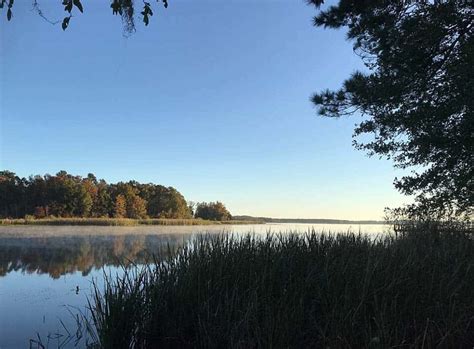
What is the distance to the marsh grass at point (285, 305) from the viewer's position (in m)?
5.30

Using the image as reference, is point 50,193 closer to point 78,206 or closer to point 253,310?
point 78,206

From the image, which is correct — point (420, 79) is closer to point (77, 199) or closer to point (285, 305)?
point (285, 305)

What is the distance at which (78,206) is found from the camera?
71250mm

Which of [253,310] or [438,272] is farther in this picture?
[438,272]

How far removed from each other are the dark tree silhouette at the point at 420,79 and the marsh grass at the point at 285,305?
2.59 meters

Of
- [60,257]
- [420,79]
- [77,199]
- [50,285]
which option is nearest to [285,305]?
[420,79]

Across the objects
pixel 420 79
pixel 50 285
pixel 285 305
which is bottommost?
pixel 50 285

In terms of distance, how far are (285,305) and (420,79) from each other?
554cm

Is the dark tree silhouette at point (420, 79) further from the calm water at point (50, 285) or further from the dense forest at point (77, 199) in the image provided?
the dense forest at point (77, 199)

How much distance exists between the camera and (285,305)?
5.48m

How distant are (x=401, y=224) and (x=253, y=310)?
8.83m

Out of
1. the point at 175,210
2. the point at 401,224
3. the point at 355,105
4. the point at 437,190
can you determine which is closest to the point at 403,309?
the point at 355,105

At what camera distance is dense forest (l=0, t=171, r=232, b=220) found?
232ft

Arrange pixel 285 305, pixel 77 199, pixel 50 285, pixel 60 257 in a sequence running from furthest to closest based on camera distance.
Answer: pixel 77 199 → pixel 60 257 → pixel 50 285 → pixel 285 305
